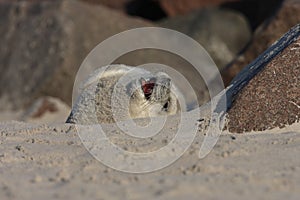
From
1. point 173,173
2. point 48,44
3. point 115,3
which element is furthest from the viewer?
point 115,3

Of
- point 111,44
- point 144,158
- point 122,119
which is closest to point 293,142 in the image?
point 144,158

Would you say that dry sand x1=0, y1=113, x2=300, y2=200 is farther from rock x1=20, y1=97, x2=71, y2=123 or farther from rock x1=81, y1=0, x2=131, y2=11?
rock x1=81, y1=0, x2=131, y2=11

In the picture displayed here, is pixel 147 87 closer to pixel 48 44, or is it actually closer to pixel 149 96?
pixel 149 96

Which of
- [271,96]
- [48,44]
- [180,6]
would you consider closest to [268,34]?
[48,44]

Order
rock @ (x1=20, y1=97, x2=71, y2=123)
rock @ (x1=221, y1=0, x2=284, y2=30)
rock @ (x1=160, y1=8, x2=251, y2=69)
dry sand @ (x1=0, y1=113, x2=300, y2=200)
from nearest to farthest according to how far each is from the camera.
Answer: dry sand @ (x1=0, y1=113, x2=300, y2=200)
rock @ (x1=20, y1=97, x2=71, y2=123)
rock @ (x1=160, y1=8, x2=251, y2=69)
rock @ (x1=221, y1=0, x2=284, y2=30)

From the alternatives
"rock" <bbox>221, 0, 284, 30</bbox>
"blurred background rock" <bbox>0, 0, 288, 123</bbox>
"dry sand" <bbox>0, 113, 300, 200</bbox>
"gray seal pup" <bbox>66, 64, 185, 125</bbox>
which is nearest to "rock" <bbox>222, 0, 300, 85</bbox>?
"blurred background rock" <bbox>0, 0, 288, 123</bbox>

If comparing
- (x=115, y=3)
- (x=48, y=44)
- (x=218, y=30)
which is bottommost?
(x=218, y=30)
